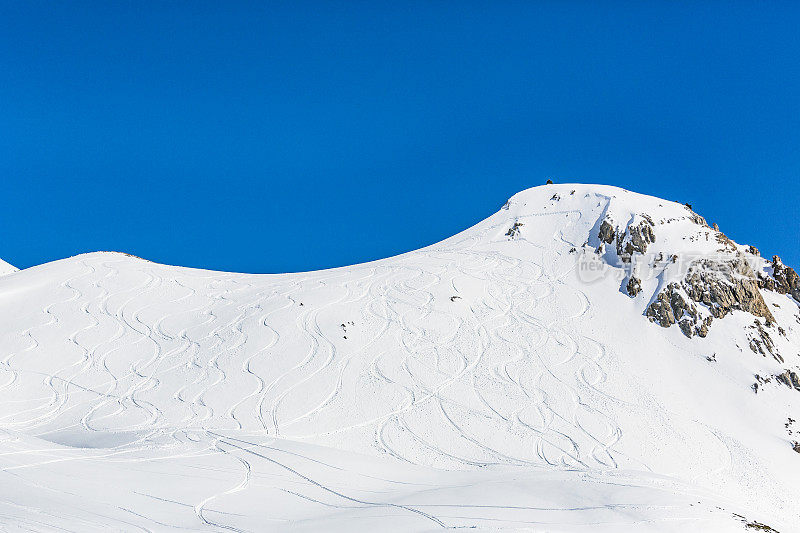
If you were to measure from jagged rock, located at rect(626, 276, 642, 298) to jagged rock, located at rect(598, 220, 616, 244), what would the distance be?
335 cm

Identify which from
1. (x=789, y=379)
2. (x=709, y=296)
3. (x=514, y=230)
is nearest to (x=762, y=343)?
(x=789, y=379)

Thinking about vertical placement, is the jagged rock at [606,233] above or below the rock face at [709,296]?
above

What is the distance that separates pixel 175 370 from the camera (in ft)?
69.5

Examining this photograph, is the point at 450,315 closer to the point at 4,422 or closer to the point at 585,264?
the point at 585,264

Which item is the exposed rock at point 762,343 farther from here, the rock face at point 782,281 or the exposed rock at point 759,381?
the rock face at point 782,281

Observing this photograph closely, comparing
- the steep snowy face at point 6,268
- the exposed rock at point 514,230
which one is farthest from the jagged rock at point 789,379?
the steep snowy face at point 6,268

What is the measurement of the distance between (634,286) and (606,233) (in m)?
4.30

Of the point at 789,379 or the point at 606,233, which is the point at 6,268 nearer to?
the point at 606,233

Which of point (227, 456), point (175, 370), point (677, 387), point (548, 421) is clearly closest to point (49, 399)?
point (175, 370)

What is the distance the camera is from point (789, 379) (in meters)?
20.5

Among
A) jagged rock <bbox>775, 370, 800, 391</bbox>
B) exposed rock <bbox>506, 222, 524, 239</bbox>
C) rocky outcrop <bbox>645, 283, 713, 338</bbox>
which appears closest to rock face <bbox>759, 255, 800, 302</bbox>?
rocky outcrop <bbox>645, 283, 713, 338</bbox>

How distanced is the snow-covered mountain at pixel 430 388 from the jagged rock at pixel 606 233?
0.50 feet

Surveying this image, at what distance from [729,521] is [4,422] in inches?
812

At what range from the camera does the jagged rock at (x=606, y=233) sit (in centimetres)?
2814
